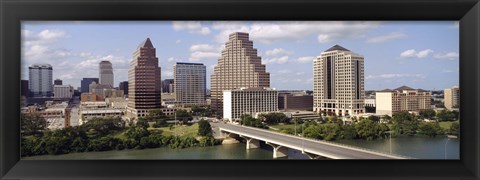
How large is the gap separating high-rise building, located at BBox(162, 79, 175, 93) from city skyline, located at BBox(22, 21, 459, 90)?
51mm

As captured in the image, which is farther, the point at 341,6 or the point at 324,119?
the point at 324,119

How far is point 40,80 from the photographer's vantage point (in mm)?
1311

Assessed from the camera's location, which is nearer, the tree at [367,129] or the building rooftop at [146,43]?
the building rooftop at [146,43]

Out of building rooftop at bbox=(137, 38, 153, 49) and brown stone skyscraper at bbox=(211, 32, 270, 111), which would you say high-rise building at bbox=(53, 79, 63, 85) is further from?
brown stone skyscraper at bbox=(211, 32, 270, 111)

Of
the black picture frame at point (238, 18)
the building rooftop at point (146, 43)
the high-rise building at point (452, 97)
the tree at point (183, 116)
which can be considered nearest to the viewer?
the black picture frame at point (238, 18)

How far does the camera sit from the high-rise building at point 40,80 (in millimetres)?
1255

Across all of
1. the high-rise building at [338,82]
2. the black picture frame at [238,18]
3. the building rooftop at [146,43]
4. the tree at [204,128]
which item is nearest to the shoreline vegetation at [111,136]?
the tree at [204,128]

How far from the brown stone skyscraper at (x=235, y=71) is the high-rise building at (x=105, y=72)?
A: 21.1 inches

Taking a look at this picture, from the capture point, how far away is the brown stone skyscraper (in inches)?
65.1

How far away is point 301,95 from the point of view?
170 centimetres

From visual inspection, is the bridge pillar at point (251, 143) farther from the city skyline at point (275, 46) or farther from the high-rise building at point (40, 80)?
the high-rise building at point (40, 80)
